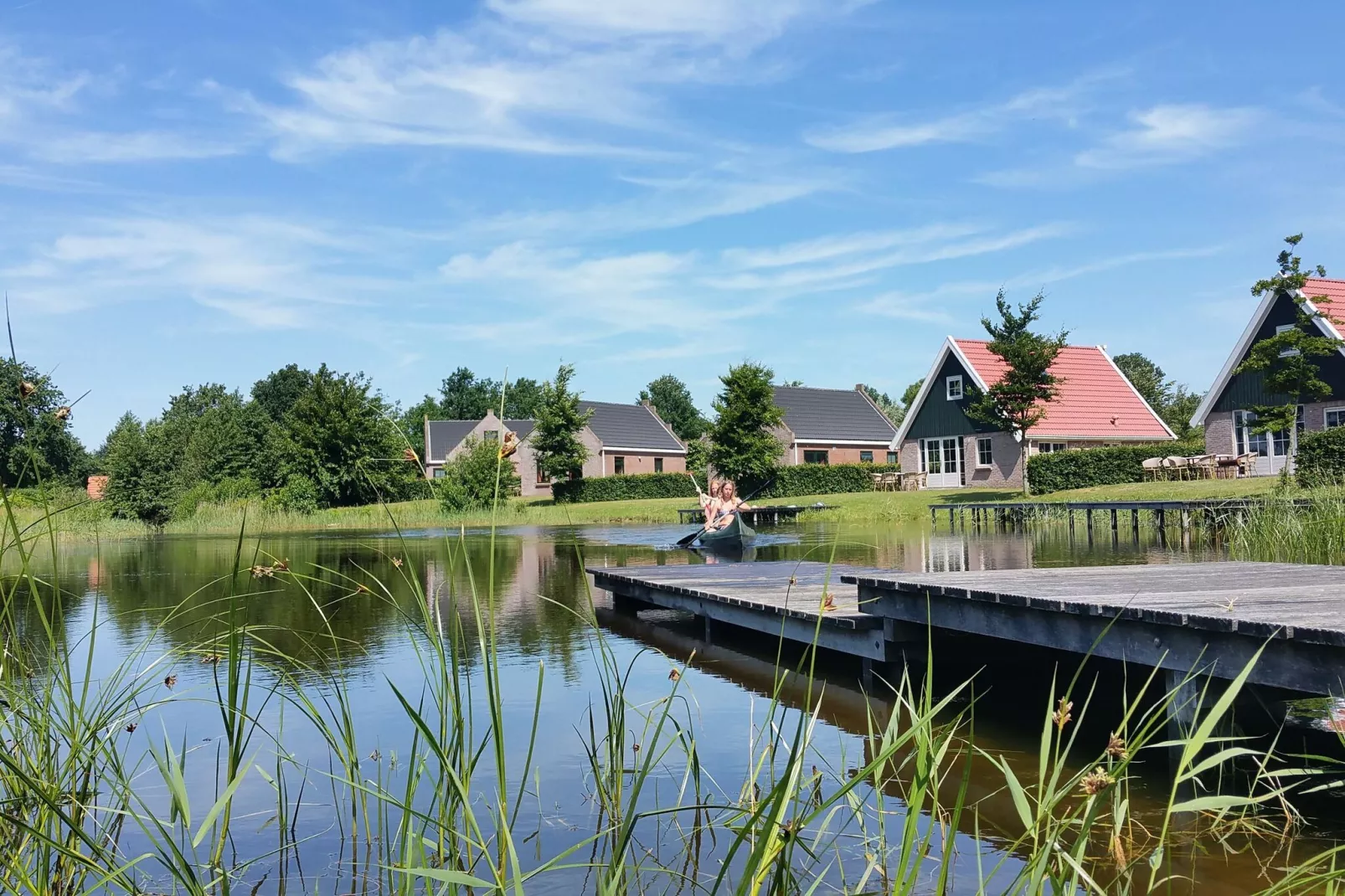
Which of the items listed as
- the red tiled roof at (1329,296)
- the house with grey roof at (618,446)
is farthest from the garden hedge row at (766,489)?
the red tiled roof at (1329,296)

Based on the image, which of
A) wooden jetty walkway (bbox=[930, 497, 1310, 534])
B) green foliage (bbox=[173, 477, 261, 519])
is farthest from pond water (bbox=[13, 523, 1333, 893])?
green foliage (bbox=[173, 477, 261, 519])

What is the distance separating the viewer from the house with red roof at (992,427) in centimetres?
3819

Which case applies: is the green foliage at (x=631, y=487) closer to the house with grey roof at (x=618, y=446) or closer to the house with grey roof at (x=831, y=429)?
the house with grey roof at (x=618, y=446)

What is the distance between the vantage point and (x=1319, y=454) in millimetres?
21469

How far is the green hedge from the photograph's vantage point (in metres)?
31.4

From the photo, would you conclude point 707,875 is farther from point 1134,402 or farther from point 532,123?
point 1134,402

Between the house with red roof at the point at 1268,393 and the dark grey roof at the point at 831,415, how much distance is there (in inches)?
881

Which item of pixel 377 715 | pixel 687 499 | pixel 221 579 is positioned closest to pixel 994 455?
pixel 687 499

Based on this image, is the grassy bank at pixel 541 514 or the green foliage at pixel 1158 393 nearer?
the grassy bank at pixel 541 514

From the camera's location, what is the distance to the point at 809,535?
969 inches

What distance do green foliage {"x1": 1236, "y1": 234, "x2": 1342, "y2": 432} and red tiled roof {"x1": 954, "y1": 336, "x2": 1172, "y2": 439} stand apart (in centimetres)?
886

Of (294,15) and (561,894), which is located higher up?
(294,15)

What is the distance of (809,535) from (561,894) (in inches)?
822

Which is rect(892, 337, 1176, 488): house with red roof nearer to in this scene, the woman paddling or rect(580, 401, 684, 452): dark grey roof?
rect(580, 401, 684, 452): dark grey roof
